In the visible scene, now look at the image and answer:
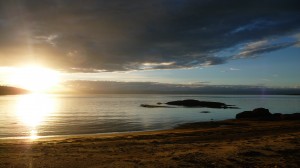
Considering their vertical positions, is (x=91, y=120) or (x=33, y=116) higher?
(x=91, y=120)

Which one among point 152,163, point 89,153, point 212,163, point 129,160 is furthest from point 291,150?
point 89,153

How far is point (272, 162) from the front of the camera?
11.6 meters

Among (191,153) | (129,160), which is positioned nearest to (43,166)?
(129,160)

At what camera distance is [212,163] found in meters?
11.7

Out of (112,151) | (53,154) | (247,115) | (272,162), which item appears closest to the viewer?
(272,162)

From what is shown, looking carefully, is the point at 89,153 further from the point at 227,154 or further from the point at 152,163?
the point at 227,154

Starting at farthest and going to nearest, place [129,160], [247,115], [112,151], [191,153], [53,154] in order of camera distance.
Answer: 1. [247,115]
2. [112,151]
3. [53,154]
4. [191,153]
5. [129,160]

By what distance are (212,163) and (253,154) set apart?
2.71m

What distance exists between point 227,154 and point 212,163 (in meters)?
1.87

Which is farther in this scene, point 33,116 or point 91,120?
point 33,116

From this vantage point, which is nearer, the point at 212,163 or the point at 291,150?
the point at 212,163

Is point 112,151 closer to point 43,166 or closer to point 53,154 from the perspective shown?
point 53,154

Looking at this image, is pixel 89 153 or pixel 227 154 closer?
pixel 227 154

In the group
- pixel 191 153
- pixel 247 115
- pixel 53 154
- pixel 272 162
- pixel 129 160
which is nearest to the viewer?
pixel 272 162
